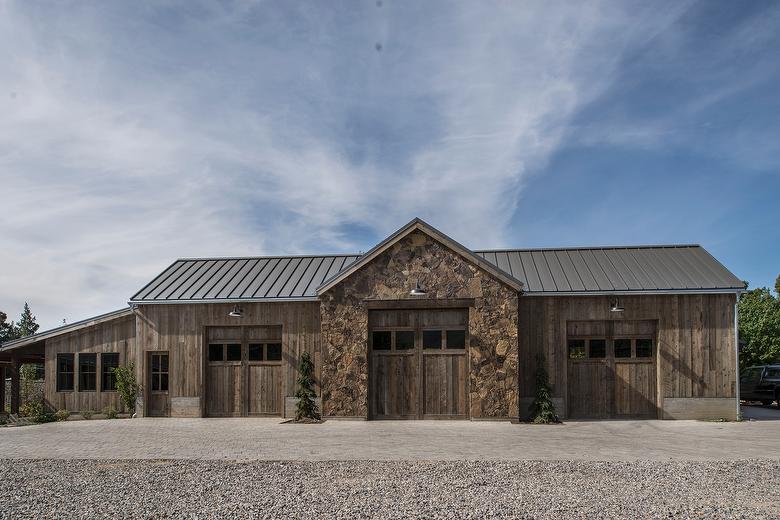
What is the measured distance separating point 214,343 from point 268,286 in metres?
2.23

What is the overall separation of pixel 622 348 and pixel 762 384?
26.2 feet

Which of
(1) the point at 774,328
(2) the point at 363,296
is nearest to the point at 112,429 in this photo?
(2) the point at 363,296

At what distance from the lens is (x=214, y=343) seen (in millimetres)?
18484

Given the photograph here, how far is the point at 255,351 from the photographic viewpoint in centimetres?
1833

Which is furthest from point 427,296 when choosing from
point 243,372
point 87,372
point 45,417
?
point 45,417

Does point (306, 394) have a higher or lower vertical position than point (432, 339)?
lower

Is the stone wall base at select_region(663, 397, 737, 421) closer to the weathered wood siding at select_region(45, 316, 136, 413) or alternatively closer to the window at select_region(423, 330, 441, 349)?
the window at select_region(423, 330, 441, 349)

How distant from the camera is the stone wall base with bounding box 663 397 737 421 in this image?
1680 cm

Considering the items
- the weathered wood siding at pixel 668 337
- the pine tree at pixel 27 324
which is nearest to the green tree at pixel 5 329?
the pine tree at pixel 27 324

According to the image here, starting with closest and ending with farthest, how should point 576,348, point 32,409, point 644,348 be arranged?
point 644,348 → point 576,348 → point 32,409

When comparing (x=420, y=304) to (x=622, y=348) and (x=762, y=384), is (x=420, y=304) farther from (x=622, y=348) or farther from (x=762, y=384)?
(x=762, y=384)

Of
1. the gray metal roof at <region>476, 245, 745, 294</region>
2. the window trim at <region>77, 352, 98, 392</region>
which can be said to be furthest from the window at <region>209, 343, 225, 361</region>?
the gray metal roof at <region>476, 245, 745, 294</region>

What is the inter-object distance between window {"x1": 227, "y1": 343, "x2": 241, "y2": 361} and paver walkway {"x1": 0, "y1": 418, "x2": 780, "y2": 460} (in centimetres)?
188

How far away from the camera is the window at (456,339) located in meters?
16.9
